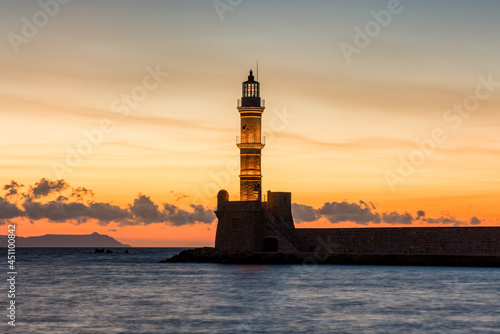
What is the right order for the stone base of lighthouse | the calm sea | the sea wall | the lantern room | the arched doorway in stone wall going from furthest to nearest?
the arched doorway in stone wall
the lantern room
the stone base of lighthouse
the sea wall
the calm sea

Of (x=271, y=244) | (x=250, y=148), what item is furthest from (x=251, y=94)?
(x=271, y=244)

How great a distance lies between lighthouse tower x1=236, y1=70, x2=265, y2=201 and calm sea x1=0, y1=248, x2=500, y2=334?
6.35m

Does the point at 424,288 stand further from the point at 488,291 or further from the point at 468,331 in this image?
the point at 468,331

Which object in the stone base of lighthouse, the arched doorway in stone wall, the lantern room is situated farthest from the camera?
the arched doorway in stone wall

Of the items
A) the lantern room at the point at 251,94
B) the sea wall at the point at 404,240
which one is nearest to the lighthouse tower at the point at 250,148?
the lantern room at the point at 251,94

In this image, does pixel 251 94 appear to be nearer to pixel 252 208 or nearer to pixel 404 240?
pixel 252 208

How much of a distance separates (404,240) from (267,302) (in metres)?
18.3

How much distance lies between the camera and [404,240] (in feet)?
165

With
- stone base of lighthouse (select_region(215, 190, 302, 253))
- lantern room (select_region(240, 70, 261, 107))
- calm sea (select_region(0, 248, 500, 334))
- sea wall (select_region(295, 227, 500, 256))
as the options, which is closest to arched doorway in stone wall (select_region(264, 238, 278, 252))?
stone base of lighthouse (select_region(215, 190, 302, 253))

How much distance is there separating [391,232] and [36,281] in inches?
874

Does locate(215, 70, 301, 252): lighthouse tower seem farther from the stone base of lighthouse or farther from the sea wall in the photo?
the sea wall

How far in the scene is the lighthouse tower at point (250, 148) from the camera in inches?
2174

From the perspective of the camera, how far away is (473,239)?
4759cm

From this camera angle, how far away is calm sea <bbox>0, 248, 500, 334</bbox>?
2742 cm
